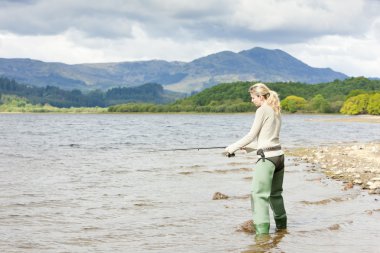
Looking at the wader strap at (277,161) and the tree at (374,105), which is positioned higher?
the tree at (374,105)

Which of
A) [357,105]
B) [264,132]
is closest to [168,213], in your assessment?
[264,132]

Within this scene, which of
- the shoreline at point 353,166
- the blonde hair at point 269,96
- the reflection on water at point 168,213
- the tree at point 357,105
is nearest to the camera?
the blonde hair at point 269,96

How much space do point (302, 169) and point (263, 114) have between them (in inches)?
637

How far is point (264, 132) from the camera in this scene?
36.7ft

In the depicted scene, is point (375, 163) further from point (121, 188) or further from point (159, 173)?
point (121, 188)

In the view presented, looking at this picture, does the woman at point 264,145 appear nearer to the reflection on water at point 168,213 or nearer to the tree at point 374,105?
the reflection on water at point 168,213

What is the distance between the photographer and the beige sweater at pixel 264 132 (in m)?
11.1

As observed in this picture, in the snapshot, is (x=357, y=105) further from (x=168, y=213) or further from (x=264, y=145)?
(x=264, y=145)

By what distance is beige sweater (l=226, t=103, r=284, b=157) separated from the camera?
36.4ft

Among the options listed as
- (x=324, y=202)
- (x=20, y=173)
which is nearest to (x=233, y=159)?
(x=20, y=173)

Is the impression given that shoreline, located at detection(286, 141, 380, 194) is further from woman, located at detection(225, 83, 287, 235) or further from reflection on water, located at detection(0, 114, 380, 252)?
woman, located at detection(225, 83, 287, 235)

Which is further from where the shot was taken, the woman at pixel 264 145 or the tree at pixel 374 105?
the tree at pixel 374 105

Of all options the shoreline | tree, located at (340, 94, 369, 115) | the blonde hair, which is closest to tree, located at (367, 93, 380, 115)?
tree, located at (340, 94, 369, 115)

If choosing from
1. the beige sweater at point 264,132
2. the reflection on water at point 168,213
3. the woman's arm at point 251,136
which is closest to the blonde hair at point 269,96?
the beige sweater at point 264,132
